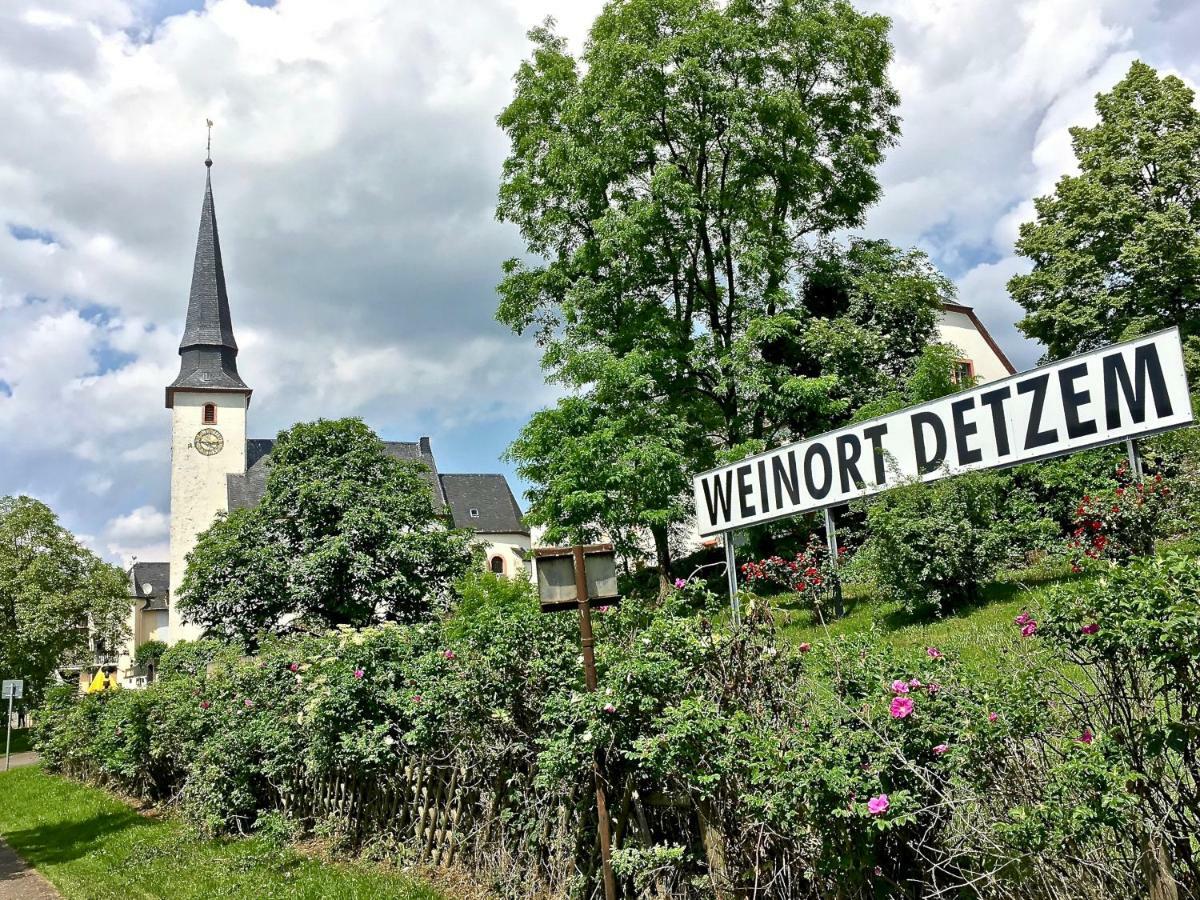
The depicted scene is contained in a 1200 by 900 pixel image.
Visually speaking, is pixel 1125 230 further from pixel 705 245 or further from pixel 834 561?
pixel 834 561

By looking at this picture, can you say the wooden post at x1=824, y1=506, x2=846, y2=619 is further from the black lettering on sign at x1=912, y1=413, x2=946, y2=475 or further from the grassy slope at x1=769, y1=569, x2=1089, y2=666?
the black lettering on sign at x1=912, y1=413, x2=946, y2=475

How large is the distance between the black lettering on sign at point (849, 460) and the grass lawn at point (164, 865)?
7.27 m

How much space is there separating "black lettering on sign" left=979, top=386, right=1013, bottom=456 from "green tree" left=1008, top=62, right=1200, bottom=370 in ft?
53.7

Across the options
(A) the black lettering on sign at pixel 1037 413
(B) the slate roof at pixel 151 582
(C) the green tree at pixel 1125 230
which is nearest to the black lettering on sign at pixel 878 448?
(A) the black lettering on sign at pixel 1037 413

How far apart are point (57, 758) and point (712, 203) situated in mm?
21565

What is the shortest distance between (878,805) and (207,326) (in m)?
57.1

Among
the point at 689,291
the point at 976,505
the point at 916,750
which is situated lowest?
the point at 916,750

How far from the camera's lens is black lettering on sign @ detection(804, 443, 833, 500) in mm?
11898

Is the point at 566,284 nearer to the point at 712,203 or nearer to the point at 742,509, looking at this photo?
the point at 712,203

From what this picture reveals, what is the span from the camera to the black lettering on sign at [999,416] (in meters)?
10.1

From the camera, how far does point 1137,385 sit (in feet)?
29.0

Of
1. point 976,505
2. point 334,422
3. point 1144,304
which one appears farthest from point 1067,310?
point 334,422

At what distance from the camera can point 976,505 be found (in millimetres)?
11633

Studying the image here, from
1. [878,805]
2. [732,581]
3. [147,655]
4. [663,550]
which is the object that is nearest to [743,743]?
[878,805]
